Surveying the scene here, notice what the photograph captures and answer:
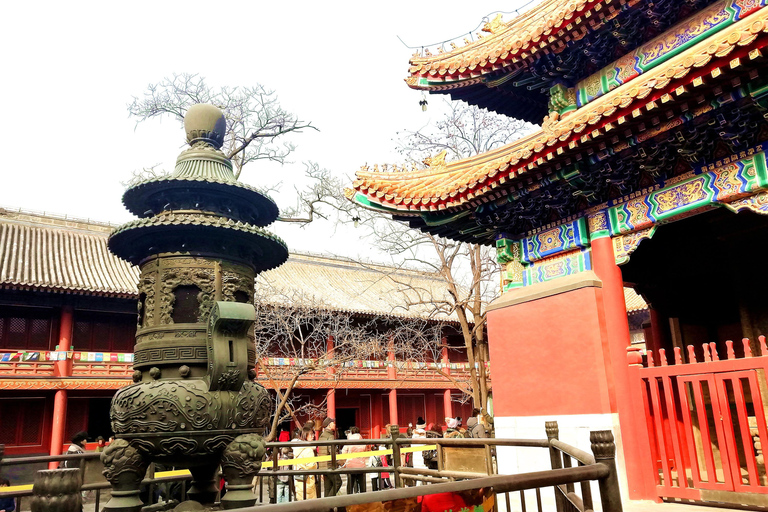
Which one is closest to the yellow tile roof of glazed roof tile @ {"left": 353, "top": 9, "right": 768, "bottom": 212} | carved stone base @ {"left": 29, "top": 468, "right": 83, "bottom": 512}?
glazed roof tile @ {"left": 353, "top": 9, "right": 768, "bottom": 212}

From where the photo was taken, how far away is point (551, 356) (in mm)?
6023

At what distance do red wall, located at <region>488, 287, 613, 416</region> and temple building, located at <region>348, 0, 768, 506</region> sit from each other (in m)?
0.02

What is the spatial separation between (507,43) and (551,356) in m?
3.77

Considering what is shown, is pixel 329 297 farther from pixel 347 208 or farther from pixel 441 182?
pixel 441 182

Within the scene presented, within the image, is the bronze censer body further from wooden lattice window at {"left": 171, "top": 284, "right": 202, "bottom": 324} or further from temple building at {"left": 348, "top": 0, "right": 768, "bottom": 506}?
temple building at {"left": 348, "top": 0, "right": 768, "bottom": 506}

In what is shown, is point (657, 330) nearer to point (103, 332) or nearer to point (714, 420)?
point (714, 420)

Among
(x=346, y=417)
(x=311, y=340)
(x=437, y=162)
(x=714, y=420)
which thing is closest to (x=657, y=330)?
(x=714, y=420)

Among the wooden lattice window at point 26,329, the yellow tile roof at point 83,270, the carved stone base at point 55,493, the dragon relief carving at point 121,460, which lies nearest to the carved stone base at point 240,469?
the dragon relief carving at point 121,460

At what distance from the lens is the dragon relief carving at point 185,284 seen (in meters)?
4.85

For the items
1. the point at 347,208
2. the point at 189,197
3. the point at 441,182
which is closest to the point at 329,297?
the point at 347,208

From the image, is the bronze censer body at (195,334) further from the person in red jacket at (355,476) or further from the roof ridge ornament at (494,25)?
the roof ridge ornament at (494,25)

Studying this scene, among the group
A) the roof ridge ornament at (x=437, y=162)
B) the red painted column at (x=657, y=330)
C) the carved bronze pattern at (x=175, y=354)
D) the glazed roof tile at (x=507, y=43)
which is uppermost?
the glazed roof tile at (x=507, y=43)

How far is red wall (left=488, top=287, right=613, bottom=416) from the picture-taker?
5.61 metres

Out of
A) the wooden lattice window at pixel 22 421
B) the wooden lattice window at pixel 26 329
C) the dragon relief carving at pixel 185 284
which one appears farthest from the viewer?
the wooden lattice window at pixel 26 329
